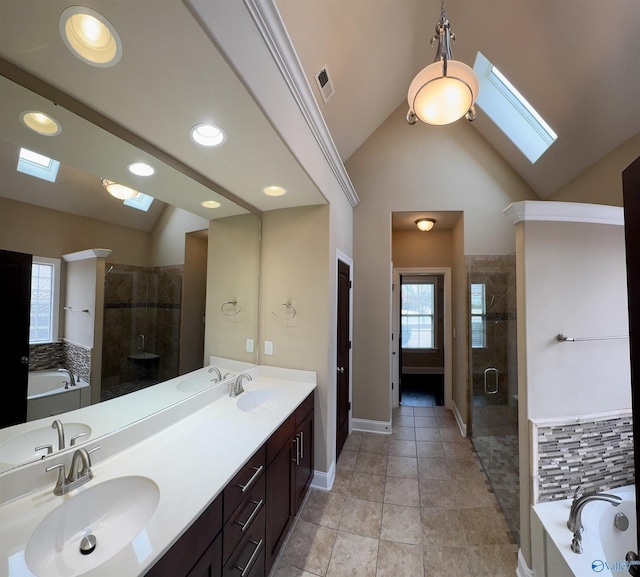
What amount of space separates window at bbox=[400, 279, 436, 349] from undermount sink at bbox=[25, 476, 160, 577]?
19.5 ft

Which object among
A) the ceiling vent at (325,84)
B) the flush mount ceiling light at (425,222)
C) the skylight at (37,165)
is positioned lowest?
the skylight at (37,165)

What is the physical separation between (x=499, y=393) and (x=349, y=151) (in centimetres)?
317

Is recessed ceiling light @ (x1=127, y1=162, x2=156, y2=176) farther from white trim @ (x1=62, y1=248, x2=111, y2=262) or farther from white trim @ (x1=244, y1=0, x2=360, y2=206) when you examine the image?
white trim @ (x1=244, y1=0, x2=360, y2=206)

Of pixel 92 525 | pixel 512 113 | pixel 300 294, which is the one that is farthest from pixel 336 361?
pixel 512 113

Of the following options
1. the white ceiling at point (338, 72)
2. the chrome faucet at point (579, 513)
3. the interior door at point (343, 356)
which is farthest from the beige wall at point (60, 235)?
the chrome faucet at point (579, 513)

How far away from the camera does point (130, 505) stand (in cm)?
102

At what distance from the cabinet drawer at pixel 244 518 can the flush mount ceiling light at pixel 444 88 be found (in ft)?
7.65

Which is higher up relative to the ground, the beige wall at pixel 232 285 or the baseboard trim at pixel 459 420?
the beige wall at pixel 232 285

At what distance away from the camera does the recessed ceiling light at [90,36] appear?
75 cm

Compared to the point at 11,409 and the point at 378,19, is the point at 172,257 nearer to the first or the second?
the point at 11,409

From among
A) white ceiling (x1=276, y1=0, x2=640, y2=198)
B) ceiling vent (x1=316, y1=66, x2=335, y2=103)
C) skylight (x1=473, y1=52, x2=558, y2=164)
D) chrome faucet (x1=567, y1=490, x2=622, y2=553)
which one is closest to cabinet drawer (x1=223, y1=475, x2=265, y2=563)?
chrome faucet (x1=567, y1=490, x2=622, y2=553)

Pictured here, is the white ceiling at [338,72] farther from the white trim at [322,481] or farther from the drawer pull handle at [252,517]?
the white trim at [322,481]

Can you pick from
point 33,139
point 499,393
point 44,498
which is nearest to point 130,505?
point 44,498

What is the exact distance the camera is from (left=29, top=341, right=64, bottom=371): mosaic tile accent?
1037mm
